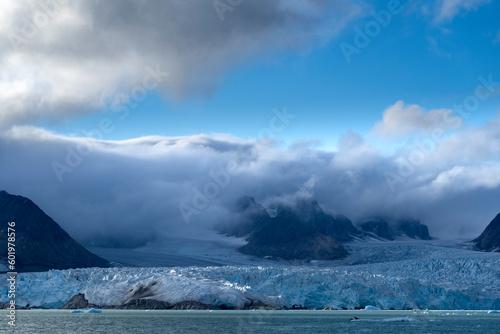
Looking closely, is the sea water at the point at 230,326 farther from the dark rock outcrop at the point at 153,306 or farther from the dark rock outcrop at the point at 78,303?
the dark rock outcrop at the point at 78,303

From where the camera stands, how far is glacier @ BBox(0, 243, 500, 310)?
110875mm

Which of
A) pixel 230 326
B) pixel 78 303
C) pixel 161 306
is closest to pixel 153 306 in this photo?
pixel 161 306

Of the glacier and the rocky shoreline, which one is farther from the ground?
the glacier

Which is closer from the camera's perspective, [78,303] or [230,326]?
[230,326]

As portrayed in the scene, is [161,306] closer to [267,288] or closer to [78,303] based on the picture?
[78,303]

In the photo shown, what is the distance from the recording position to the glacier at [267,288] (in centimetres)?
11088

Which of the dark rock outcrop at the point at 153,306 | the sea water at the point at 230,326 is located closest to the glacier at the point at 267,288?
the dark rock outcrop at the point at 153,306

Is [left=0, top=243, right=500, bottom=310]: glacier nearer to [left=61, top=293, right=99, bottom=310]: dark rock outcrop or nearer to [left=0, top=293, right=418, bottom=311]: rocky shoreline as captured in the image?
[left=0, top=293, right=418, bottom=311]: rocky shoreline

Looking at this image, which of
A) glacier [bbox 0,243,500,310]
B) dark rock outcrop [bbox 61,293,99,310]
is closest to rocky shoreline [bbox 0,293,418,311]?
dark rock outcrop [bbox 61,293,99,310]

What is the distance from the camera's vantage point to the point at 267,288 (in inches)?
4555

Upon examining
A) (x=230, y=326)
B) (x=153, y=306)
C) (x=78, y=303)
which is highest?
(x=78, y=303)

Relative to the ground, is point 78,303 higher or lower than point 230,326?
higher

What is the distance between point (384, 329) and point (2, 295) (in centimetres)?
9167

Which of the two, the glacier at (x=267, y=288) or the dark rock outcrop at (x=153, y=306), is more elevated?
the glacier at (x=267, y=288)
